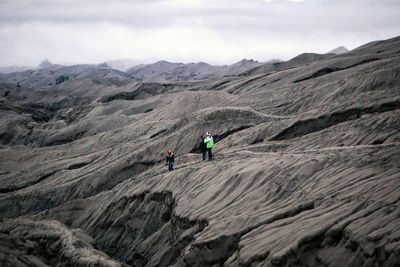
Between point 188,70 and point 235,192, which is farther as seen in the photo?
point 188,70

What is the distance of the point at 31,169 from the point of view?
110 ft

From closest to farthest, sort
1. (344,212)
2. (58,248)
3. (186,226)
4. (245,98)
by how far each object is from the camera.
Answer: (344,212) < (186,226) < (58,248) < (245,98)

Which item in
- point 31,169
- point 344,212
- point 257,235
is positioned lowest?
point 31,169

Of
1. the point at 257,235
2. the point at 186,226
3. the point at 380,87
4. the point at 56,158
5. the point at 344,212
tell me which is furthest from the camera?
the point at 56,158

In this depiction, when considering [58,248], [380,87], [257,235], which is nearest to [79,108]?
[380,87]

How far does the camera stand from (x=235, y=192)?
14.7 m

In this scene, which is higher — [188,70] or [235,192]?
[188,70]

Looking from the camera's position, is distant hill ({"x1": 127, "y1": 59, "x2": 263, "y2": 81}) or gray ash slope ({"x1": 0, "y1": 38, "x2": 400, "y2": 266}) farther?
distant hill ({"x1": 127, "y1": 59, "x2": 263, "y2": 81})

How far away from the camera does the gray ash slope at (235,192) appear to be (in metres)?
10.4

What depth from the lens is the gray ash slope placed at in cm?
1040

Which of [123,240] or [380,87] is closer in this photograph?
[123,240]

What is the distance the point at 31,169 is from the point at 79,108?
3622 cm

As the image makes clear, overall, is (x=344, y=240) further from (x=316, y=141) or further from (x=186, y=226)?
(x=316, y=141)

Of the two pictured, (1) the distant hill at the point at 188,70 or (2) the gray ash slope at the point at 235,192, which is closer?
(2) the gray ash slope at the point at 235,192
